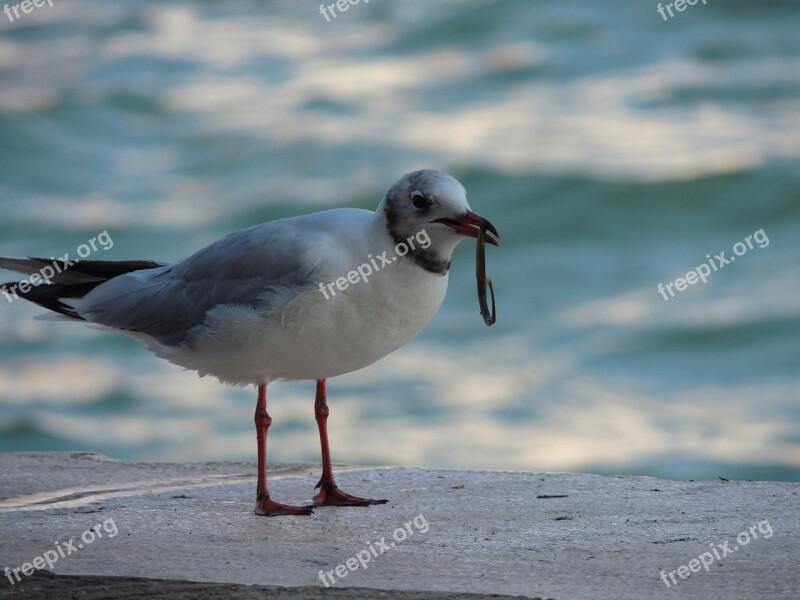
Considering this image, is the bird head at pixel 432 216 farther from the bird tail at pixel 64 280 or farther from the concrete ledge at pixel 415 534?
the bird tail at pixel 64 280

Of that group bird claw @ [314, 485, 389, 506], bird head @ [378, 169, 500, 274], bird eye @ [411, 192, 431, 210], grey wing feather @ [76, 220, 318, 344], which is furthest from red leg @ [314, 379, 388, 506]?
bird eye @ [411, 192, 431, 210]

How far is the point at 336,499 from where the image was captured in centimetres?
490

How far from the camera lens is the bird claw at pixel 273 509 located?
4633 mm

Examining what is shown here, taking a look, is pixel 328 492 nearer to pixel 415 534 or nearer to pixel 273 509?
pixel 273 509

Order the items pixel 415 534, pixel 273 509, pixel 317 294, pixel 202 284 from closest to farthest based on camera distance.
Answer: pixel 415 534, pixel 317 294, pixel 273 509, pixel 202 284

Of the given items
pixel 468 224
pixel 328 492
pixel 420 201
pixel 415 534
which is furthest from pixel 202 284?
pixel 415 534

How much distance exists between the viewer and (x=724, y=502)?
475 cm

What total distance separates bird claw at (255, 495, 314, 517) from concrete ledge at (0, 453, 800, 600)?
0.17 feet

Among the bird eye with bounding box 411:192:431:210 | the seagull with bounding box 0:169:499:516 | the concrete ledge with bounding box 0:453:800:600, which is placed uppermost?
the bird eye with bounding box 411:192:431:210

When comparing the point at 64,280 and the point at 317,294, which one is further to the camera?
the point at 64,280

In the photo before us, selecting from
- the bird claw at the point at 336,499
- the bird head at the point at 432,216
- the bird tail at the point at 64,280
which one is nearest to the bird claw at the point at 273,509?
the bird claw at the point at 336,499

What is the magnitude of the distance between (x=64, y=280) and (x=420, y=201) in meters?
2.00

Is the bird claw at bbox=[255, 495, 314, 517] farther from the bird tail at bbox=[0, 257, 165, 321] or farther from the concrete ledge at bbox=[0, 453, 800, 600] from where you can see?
the bird tail at bbox=[0, 257, 165, 321]

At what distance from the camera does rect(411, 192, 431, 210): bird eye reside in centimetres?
439
